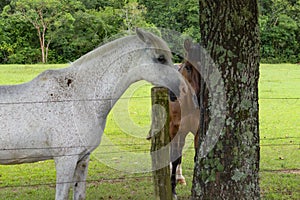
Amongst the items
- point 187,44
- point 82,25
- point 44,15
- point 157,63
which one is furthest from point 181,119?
point 44,15

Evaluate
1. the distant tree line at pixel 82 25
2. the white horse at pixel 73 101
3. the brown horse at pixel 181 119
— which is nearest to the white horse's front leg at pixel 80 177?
the white horse at pixel 73 101

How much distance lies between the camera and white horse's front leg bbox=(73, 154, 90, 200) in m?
4.62

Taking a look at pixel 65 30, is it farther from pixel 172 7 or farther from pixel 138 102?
pixel 138 102

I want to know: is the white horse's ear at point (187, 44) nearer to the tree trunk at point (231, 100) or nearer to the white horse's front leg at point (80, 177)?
the tree trunk at point (231, 100)

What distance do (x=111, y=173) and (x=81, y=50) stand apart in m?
25.7

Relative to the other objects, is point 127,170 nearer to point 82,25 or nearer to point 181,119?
point 181,119

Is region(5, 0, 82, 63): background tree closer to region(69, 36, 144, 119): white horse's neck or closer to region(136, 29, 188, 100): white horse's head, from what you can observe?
region(69, 36, 144, 119): white horse's neck

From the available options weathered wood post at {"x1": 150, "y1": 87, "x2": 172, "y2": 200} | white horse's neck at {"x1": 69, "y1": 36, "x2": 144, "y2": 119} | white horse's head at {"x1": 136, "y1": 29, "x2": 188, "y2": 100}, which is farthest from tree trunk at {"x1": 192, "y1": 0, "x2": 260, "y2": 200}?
white horse's neck at {"x1": 69, "y1": 36, "x2": 144, "y2": 119}

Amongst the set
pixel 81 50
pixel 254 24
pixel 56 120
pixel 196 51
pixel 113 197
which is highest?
pixel 254 24

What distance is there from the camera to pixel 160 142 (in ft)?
12.8

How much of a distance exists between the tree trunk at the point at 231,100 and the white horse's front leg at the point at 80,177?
1195 millimetres

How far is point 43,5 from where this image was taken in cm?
3319

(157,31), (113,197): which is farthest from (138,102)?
(157,31)

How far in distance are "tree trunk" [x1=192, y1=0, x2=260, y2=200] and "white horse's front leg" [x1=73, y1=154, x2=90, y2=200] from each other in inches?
47.0
